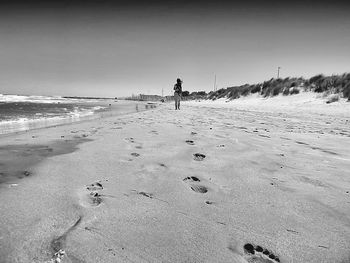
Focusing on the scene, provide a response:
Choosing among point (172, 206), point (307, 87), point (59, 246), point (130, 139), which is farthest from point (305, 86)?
point (59, 246)

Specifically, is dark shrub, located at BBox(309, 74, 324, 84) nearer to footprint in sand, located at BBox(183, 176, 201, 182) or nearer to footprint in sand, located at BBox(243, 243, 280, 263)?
footprint in sand, located at BBox(183, 176, 201, 182)

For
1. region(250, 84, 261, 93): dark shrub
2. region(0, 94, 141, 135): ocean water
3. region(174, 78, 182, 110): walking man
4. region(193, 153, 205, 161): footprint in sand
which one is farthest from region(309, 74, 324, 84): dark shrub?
region(193, 153, 205, 161): footprint in sand

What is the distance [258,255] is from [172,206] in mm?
607

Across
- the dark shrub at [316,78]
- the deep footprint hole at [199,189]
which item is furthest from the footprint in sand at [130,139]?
the dark shrub at [316,78]

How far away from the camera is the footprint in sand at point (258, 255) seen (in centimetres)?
122

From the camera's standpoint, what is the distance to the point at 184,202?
1.77 metres

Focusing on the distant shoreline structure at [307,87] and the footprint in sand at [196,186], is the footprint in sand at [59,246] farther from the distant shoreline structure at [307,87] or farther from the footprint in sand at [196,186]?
the distant shoreline structure at [307,87]

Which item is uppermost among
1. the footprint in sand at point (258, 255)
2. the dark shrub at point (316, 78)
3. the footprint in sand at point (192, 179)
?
the dark shrub at point (316, 78)

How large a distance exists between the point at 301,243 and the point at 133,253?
80cm

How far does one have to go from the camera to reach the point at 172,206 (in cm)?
170

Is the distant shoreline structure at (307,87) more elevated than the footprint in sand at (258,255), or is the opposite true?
the distant shoreline structure at (307,87)

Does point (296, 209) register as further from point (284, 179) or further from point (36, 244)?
point (36, 244)

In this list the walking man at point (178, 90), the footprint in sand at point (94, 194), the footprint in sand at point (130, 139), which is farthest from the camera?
the walking man at point (178, 90)

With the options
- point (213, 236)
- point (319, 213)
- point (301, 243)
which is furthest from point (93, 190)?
point (319, 213)
